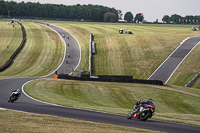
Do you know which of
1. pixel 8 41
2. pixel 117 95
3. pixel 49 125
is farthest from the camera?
pixel 8 41

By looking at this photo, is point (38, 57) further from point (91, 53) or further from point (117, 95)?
point (117, 95)

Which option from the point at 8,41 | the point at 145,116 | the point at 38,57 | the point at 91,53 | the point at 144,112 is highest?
the point at 144,112

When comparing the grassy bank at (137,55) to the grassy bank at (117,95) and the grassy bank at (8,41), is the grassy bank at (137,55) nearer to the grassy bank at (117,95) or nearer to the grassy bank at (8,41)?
the grassy bank at (117,95)

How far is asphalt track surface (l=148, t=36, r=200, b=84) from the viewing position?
6212 cm

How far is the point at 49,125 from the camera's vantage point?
15.9 metres

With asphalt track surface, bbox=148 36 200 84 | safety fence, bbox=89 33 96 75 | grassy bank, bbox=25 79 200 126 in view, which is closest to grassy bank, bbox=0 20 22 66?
safety fence, bbox=89 33 96 75

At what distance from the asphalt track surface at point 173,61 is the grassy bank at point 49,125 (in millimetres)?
43572

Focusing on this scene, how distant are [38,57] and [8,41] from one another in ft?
61.1

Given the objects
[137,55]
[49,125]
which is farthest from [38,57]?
[49,125]

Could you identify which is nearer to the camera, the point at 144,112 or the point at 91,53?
the point at 144,112

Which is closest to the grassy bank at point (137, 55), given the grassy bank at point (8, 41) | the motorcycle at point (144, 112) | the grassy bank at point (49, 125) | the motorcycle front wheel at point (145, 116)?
the grassy bank at point (8, 41)

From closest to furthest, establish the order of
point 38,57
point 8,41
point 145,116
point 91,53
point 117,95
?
point 145,116 → point 117,95 → point 38,57 → point 91,53 → point 8,41

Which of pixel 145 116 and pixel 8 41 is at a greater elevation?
pixel 145 116

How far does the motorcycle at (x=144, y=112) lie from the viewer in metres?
18.1
